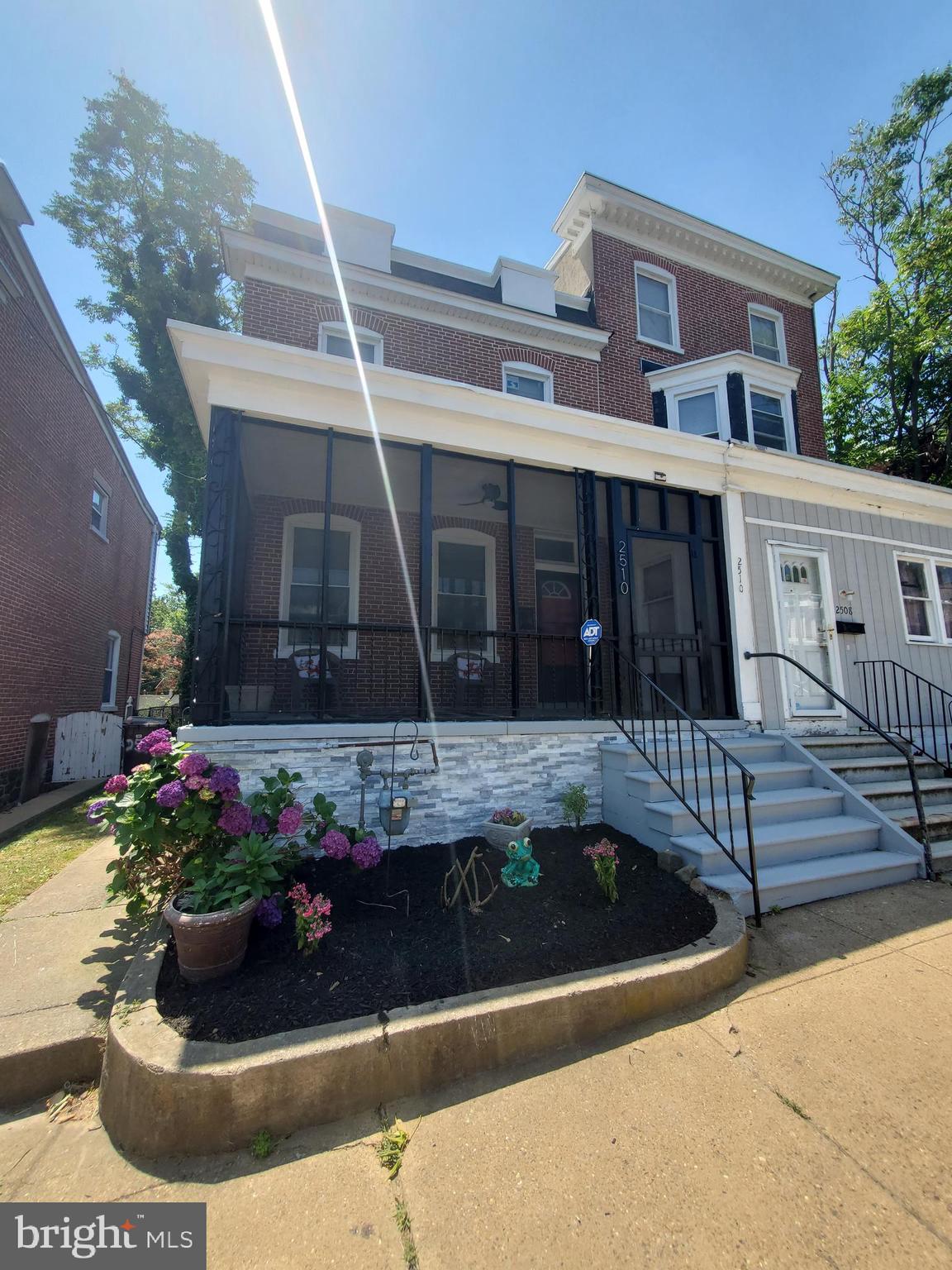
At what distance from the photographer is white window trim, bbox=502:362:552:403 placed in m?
9.30

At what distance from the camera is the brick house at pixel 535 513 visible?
16.5ft

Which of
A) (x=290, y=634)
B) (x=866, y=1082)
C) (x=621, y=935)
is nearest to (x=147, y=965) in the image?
(x=621, y=935)

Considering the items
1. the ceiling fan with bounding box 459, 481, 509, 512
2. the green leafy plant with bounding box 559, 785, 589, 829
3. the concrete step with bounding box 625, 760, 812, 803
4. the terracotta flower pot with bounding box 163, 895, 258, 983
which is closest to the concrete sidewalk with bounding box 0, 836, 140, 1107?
the terracotta flower pot with bounding box 163, 895, 258, 983

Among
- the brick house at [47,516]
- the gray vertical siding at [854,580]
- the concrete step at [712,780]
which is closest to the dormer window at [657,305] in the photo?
the gray vertical siding at [854,580]

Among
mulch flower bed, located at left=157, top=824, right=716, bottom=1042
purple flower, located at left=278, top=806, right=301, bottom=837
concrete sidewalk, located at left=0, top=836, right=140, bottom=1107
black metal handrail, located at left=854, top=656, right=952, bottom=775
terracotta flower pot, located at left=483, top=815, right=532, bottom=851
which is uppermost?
black metal handrail, located at left=854, top=656, right=952, bottom=775

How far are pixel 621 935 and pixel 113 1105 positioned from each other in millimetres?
2567

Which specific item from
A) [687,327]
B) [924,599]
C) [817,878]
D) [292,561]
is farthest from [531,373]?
[817,878]

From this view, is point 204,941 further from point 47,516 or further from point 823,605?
point 47,516

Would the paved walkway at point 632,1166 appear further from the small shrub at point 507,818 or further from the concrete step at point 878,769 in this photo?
the concrete step at point 878,769

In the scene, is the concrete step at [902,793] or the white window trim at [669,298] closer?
the concrete step at [902,793]

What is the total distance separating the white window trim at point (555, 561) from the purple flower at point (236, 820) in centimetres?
695

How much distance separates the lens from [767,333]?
11.3m

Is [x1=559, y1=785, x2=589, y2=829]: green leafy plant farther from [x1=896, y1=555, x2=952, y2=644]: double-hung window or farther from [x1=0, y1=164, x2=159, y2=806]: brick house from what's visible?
[x1=0, y1=164, x2=159, y2=806]: brick house

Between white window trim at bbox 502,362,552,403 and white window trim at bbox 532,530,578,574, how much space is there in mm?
2429
